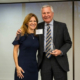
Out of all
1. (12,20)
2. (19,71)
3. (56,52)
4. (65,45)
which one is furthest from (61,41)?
(12,20)

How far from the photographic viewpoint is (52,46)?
1.73 meters

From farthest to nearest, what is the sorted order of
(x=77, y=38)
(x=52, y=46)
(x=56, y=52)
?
1. (x=77, y=38)
2. (x=52, y=46)
3. (x=56, y=52)

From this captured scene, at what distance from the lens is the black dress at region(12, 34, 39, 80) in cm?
165

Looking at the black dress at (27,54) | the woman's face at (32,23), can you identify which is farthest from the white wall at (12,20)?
the black dress at (27,54)

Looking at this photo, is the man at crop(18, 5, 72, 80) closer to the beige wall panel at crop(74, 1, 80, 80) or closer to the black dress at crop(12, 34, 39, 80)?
the black dress at crop(12, 34, 39, 80)

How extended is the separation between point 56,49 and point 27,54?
14.5 inches

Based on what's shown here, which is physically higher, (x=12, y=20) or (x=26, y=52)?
(x=12, y=20)

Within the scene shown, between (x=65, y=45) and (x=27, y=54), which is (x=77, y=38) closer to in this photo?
(x=65, y=45)

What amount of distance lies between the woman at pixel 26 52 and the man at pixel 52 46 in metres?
0.11

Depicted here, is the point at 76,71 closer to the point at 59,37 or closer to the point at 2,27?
the point at 59,37

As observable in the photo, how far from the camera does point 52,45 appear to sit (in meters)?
1.72

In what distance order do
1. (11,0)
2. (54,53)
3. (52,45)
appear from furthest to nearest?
(11,0) < (52,45) < (54,53)

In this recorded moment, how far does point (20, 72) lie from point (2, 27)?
1.02 metres

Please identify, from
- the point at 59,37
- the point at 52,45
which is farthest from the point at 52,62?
the point at 59,37
